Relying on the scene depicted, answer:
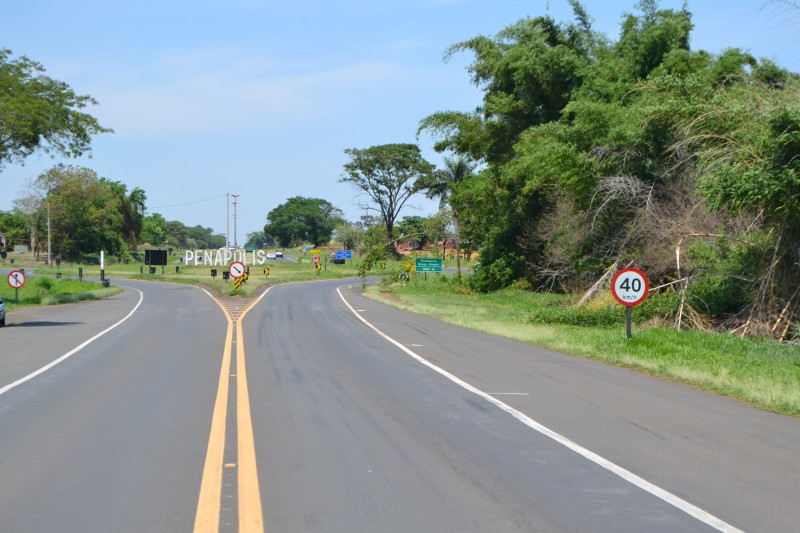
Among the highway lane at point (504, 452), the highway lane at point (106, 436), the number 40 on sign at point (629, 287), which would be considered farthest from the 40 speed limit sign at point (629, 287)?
the highway lane at point (106, 436)

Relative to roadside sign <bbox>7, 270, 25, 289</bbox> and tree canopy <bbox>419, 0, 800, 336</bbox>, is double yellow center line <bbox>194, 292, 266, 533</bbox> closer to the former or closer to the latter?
tree canopy <bbox>419, 0, 800, 336</bbox>

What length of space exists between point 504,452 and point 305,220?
157 meters

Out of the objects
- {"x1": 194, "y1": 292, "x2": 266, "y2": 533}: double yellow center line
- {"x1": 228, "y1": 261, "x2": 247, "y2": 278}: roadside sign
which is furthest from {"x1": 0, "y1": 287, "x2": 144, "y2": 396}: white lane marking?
{"x1": 228, "y1": 261, "x2": 247, "y2": 278}: roadside sign

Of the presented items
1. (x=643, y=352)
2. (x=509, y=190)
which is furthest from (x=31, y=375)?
(x=509, y=190)

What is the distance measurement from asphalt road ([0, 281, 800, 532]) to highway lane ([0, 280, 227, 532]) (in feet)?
0.10

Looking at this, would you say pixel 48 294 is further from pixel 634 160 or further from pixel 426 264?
pixel 634 160

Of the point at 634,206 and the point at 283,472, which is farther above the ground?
the point at 634,206

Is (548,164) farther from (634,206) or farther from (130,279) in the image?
(130,279)

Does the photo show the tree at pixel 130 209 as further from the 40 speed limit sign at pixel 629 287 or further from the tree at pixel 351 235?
the 40 speed limit sign at pixel 629 287

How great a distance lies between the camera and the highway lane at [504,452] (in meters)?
5.63

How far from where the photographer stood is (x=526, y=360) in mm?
15312

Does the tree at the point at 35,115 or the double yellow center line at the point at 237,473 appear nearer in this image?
the double yellow center line at the point at 237,473

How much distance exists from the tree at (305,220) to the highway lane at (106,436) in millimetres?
143084

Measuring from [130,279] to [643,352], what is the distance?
71.4 metres
